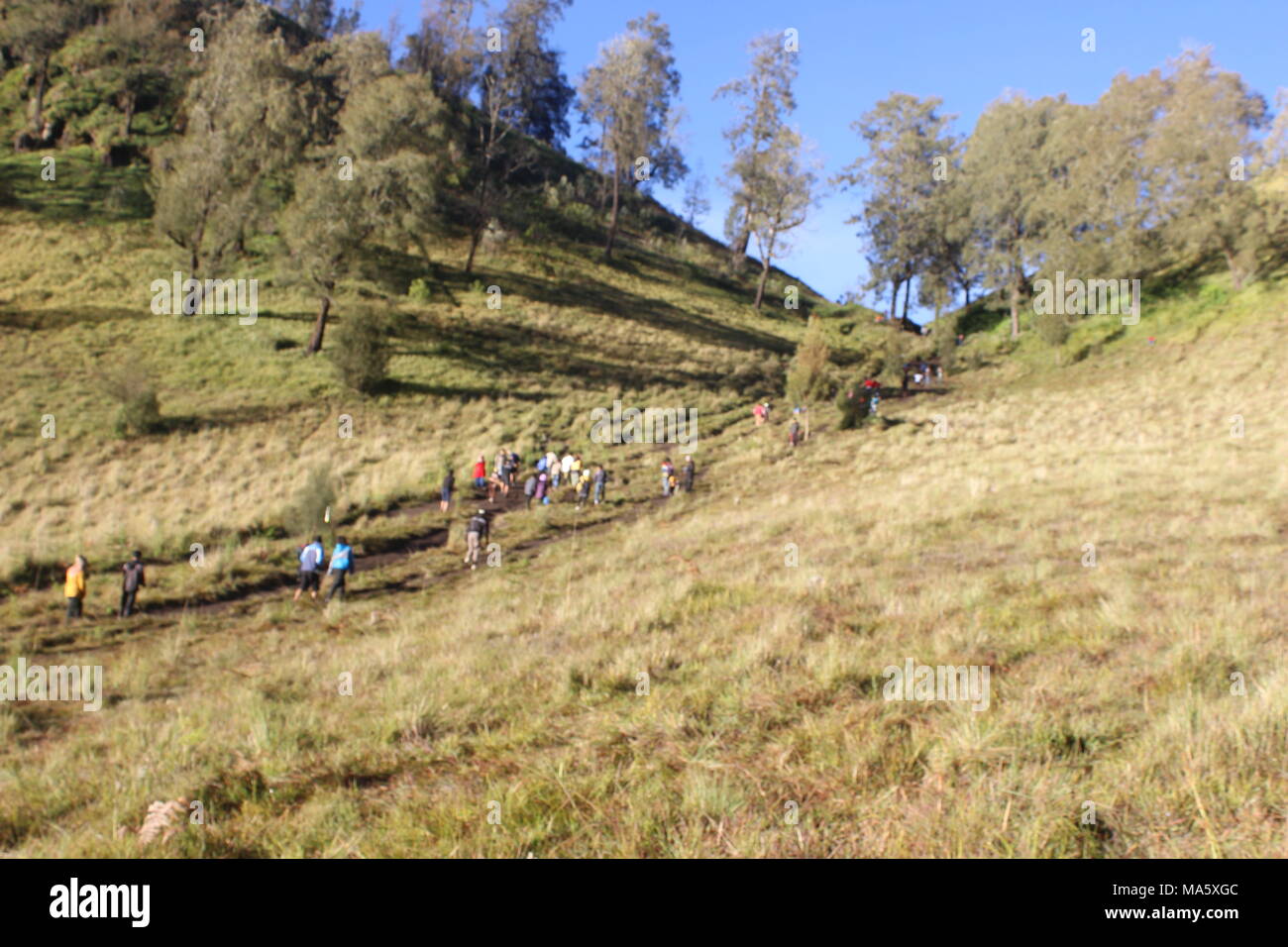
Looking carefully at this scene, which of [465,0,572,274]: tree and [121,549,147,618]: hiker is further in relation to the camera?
[465,0,572,274]: tree

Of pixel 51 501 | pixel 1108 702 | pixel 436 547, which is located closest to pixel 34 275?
pixel 51 501

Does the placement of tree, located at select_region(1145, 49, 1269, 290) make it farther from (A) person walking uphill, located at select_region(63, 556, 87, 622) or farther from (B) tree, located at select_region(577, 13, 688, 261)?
(A) person walking uphill, located at select_region(63, 556, 87, 622)

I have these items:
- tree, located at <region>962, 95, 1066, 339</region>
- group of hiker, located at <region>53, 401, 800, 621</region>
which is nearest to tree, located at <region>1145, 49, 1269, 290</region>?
tree, located at <region>962, 95, 1066, 339</region>

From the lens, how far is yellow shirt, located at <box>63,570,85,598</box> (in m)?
12.5

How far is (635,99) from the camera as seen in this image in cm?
4931

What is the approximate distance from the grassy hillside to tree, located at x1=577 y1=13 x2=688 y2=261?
28.6m

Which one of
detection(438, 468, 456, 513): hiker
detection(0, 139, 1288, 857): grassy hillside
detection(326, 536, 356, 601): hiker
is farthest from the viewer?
detection(438, 468, 456, 513): hiker

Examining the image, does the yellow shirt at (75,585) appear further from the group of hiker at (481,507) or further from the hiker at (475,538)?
the hiker at (475,538)

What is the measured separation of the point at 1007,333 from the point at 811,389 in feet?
74.2

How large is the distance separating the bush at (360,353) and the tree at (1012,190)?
39.3 meters

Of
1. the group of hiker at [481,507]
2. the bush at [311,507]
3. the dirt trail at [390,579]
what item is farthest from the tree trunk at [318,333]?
the bush at [311,507]

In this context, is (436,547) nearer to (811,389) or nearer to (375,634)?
(375,634)

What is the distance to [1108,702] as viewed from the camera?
4980 millimetres

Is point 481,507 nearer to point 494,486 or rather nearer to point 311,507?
point 494,486
